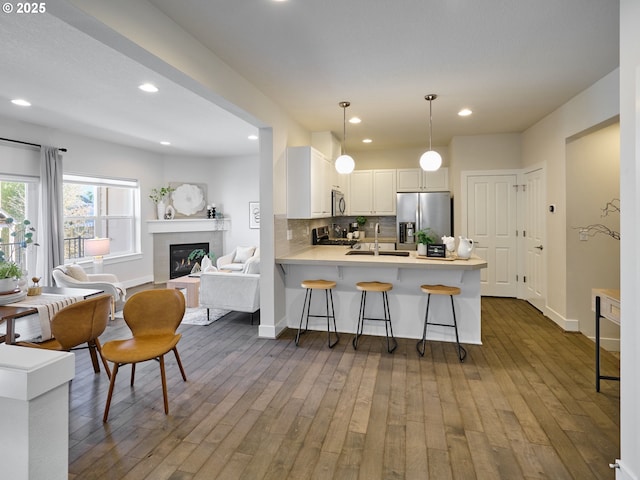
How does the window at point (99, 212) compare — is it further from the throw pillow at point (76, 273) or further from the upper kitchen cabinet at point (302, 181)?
the upper kitchen cabinet at point (302, 181)

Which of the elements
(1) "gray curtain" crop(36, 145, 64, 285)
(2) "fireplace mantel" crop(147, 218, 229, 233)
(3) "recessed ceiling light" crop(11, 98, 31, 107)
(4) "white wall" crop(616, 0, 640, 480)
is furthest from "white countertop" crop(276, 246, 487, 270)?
(2) "fireplace mantel" crop(147, 218, 229, 233)

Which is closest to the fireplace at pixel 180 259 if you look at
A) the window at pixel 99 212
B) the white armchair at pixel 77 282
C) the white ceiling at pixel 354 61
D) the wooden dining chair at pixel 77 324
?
the window at pixel 99 212

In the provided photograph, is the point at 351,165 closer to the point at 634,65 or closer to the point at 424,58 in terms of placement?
the point at 424,58

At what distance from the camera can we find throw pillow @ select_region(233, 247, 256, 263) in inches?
267

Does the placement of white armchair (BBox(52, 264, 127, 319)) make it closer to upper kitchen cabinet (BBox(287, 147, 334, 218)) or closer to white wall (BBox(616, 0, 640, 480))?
upper kitchen cabinet (BBox(287, 147, 334, 218))

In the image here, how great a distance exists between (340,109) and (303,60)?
1.38 meters

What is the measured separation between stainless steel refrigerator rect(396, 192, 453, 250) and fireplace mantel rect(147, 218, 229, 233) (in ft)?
13.9

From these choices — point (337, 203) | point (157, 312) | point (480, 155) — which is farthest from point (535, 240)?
point (157, 312)

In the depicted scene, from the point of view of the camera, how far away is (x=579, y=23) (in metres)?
2.50

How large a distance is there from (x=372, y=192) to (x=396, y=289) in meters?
3.00

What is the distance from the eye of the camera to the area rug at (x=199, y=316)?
15.4 ft

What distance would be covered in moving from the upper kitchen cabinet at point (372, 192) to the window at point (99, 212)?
4.35 m

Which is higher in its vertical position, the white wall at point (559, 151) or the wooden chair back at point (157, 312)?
the white wall at point (559, 151)

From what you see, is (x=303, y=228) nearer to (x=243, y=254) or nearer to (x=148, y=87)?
(x=243, y=254)
